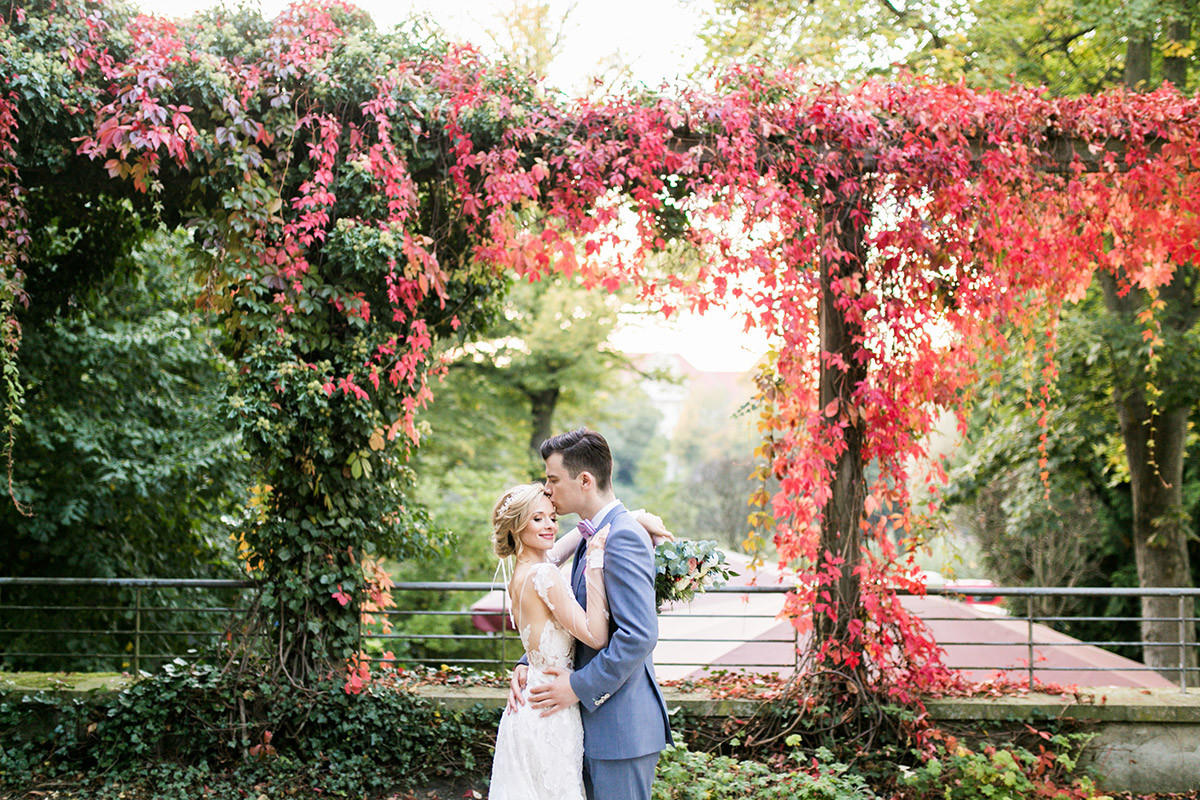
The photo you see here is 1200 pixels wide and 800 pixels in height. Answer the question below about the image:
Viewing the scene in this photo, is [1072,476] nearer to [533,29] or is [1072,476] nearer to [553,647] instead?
[553,647]

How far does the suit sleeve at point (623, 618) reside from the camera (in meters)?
2.69

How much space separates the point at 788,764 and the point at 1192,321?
24.8ft

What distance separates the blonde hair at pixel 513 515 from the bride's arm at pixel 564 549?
0.64ft

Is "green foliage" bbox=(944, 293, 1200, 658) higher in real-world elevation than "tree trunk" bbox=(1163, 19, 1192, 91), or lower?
lower

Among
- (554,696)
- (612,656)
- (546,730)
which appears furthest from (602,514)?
(546,730)

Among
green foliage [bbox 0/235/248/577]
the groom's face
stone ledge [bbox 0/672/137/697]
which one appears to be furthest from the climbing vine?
green foliage [bbox 0/235/248/577]

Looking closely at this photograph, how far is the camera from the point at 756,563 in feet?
17.7

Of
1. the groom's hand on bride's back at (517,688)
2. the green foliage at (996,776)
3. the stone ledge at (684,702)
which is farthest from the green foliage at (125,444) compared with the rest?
the green foliage at (996,776)

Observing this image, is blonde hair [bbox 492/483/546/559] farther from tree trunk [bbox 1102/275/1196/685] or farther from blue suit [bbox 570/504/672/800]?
tree trunk [bbox 1102/275/1196/685]

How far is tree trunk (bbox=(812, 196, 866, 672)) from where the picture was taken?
17.7 feet

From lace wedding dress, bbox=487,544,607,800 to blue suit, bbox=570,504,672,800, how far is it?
0.19 feet

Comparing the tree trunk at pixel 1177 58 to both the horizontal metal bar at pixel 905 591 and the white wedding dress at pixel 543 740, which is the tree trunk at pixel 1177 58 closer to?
the horizontal metal bar at pixel 905 591

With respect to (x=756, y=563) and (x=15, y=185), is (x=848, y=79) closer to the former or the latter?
(x=756, y=563)

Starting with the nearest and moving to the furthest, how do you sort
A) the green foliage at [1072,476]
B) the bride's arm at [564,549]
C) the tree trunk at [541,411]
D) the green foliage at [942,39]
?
the bride's arm at [564,549] → the green foliage at [942,39] → the green foliage at [1072,476] → the tree trunk at [541,411]
